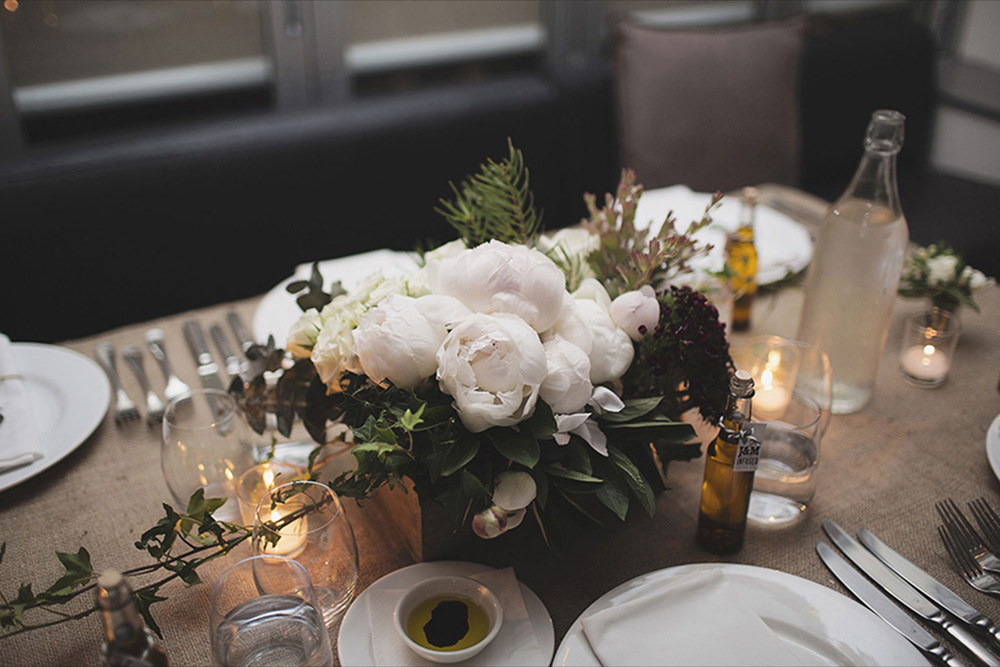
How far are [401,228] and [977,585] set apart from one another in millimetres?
1657

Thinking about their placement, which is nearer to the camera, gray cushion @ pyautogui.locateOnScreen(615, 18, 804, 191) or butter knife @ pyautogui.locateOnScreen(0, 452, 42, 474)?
butter knife @ pyautogui.locateOnScreen(0, 452, 42, 474)

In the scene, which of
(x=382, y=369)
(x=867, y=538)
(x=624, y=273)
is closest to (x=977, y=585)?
(x=867, y=538)

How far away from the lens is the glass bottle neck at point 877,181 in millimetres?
1030

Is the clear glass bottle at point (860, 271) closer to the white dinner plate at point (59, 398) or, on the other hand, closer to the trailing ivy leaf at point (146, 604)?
the trailing ivy leaf at point (146, 604)

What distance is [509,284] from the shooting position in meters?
0.77

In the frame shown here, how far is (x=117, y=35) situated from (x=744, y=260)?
187cm

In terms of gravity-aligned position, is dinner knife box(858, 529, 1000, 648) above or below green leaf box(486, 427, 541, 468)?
below

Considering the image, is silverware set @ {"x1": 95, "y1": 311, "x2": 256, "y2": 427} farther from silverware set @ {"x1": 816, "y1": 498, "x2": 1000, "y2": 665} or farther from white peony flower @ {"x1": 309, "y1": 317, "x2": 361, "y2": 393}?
silverware set @ {"x1": 816, "y1": 498, "x2": 1000, "y2": 665}

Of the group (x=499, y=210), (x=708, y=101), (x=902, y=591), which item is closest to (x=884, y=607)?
(x=902, y=591)

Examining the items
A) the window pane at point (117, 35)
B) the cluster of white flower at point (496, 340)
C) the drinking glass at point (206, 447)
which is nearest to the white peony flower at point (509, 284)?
the cluster of white flower at point (496, 340)

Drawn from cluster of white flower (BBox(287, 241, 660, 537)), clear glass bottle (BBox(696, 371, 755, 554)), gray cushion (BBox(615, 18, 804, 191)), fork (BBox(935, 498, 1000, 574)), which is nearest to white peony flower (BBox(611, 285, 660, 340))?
cluster of white flower (BBox(287, 241, 660, 537))

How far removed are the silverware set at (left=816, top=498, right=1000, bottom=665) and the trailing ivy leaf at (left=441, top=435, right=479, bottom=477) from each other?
42 centimetres

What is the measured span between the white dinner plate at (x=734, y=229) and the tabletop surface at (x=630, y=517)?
300 mm

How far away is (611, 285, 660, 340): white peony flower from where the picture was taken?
833 mm
